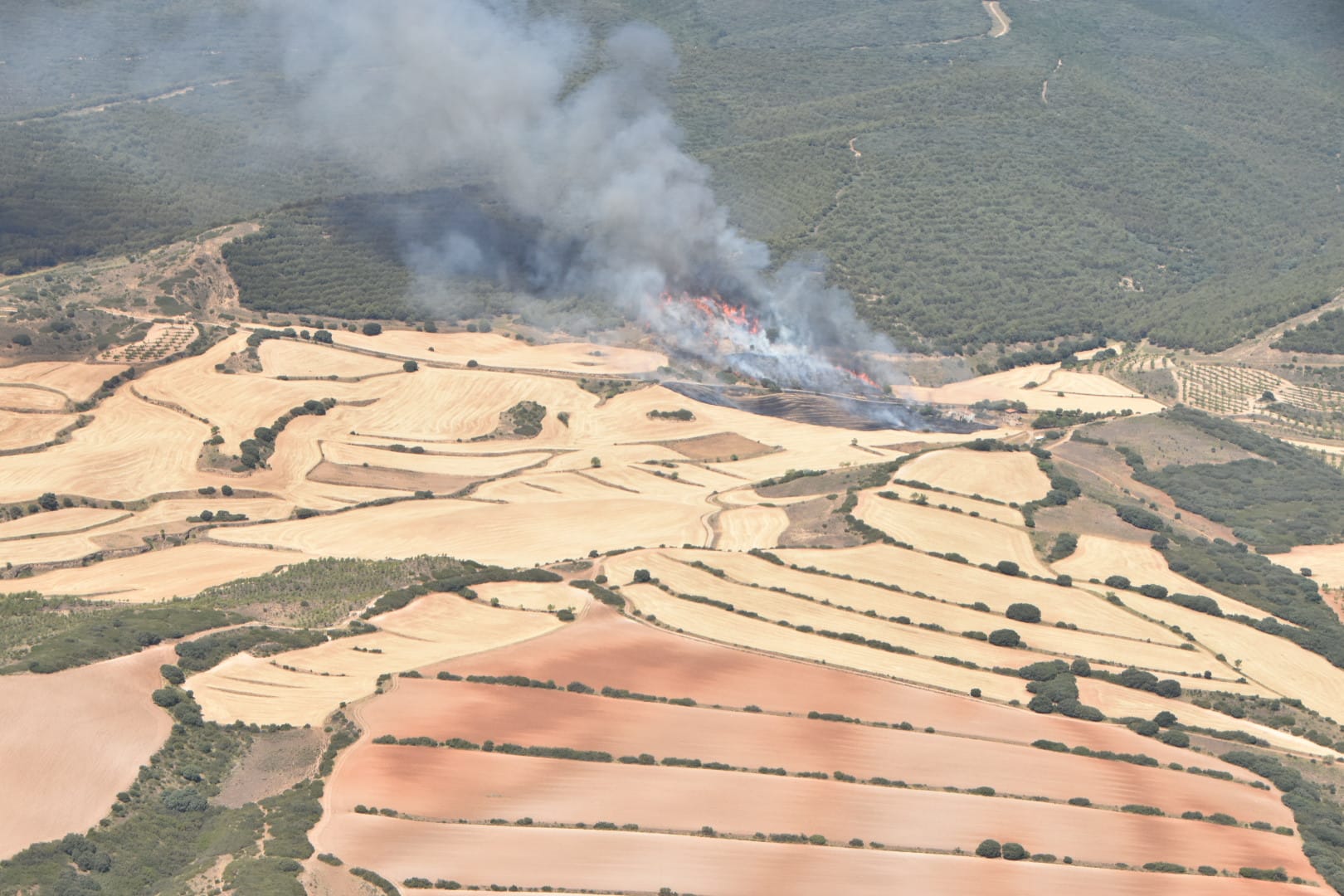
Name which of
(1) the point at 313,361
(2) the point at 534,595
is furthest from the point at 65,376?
(2) the point at 534,595

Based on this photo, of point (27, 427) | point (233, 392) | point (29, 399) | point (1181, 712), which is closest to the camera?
point (1181, 712)

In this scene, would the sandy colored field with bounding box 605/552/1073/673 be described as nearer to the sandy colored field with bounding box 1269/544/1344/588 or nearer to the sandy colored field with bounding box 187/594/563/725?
the sandy colored field with bounding box 187/594/563/725

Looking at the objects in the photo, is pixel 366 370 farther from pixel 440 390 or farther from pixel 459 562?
pixel 459 562

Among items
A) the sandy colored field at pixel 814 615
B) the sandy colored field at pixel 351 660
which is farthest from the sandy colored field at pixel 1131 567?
the sandy colored field at pixel 351 660

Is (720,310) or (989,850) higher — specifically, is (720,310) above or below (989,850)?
below

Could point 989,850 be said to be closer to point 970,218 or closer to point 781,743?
point 781,743

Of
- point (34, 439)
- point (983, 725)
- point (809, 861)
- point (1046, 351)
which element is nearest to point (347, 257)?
point (34, 439)

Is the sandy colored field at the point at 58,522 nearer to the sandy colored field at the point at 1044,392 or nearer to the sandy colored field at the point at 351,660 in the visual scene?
the sandy colored field at the point at 351,660
